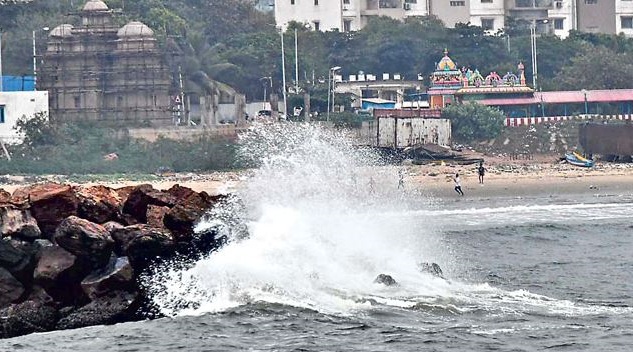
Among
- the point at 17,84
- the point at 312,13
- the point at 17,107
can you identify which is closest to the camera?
the point at 17,107

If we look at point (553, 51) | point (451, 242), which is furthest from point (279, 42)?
point (451, 242)

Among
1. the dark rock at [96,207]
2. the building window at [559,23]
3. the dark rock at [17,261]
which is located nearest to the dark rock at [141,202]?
the dark rock at [96,207]

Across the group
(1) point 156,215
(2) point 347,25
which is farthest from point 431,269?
(2) point 347,25

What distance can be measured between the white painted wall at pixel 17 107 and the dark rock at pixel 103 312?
45143 mm

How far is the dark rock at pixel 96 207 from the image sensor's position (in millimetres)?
31281

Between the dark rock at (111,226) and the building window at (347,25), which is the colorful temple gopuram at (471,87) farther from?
the dark rock at (111,226)

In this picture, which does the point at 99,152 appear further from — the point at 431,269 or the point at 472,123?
the point at 431,269

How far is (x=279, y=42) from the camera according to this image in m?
94.4

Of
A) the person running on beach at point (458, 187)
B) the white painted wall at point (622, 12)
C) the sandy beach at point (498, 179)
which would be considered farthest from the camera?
the white painted wall at point (622, 12)

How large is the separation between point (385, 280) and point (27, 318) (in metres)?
6.77

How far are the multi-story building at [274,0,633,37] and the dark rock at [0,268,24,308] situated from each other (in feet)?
243

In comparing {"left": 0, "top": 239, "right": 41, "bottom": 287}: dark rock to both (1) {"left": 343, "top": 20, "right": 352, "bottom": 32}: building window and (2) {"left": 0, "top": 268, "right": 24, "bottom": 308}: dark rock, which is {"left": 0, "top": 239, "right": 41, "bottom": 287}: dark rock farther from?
(1) {"left": 343, "top": 20, "right": 352, "bottom": 32}: building window

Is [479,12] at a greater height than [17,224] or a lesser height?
greater

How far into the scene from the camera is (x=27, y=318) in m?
29.1
